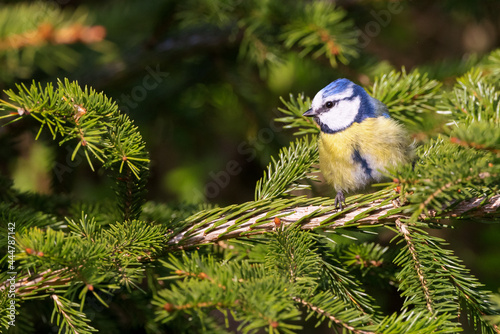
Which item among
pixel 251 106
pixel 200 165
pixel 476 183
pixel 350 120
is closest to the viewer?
pixel 476 183

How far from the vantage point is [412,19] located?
418 cm

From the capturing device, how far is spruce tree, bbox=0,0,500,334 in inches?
43.1

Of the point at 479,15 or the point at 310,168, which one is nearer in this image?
the point at 310,168

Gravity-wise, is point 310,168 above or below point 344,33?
below

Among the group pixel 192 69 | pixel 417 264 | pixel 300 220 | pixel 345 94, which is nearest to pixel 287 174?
pixel 300 220

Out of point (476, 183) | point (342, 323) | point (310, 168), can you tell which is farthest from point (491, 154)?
point (310, 168)

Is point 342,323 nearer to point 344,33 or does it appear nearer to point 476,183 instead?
point 476,183

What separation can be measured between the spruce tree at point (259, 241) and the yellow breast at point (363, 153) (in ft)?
0.28

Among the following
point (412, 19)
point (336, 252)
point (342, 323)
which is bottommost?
point (342, 323)

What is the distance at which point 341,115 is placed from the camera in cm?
213

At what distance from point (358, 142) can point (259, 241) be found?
746mm

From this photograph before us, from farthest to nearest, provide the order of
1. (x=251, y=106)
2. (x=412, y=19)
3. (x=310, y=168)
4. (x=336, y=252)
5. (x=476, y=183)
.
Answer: (x=412, y=19), (x=251, y=106), (x=310, y=168), (x=336, y=252), (x=476, y=183)

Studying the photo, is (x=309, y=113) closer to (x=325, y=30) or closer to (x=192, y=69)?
(x=325, y=30)

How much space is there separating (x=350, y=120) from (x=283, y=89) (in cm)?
117
